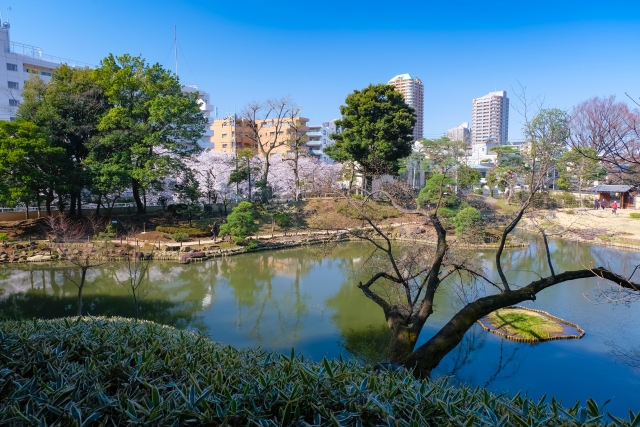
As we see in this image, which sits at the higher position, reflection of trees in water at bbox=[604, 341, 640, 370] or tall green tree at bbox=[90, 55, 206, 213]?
tall green tree at bbox=[90, 55, 206, 213]

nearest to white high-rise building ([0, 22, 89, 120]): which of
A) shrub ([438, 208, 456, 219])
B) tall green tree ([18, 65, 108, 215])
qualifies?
tall green tree ([18, 65, 108, 215])

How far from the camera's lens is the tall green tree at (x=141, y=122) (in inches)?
617

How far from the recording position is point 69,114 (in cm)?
1603

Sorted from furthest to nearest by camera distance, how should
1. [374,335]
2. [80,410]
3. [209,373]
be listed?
[374,335], [209,373], [80,410]

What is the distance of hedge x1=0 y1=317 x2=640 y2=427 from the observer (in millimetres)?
1661

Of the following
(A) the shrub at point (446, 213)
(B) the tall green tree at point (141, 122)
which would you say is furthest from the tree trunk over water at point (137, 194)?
(A) the shrub at point (446, 213)

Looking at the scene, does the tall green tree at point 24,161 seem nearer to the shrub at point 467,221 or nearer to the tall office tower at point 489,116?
the shrub at point 467,221

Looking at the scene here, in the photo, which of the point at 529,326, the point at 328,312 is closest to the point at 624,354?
the point at 529,326

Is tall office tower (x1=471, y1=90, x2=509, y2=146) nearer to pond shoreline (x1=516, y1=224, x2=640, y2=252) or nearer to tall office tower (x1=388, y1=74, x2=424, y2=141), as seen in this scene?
tall office tower (x1=388, y1=74, x2=424, y2=141)

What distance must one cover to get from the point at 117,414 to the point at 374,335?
251 inches

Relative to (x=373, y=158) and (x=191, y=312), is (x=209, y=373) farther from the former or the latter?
(x=373, y=158)

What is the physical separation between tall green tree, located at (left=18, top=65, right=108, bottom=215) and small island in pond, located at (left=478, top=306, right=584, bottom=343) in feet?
47.4

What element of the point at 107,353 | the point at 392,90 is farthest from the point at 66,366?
the point at 392,90

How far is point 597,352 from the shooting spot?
267 inches
